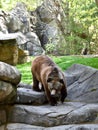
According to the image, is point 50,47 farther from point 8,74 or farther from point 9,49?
point 8,74

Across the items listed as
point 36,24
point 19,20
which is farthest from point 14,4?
point 19,20

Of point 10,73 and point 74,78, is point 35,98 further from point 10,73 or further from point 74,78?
point 74,78

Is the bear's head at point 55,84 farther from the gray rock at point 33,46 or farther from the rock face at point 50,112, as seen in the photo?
the gray rock at point 33,46

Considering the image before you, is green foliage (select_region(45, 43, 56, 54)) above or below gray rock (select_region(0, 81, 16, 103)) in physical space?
below

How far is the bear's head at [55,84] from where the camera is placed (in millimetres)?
5723

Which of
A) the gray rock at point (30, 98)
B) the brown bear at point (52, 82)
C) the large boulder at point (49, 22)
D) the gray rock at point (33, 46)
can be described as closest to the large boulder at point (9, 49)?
the brown bear at point (52, 82)

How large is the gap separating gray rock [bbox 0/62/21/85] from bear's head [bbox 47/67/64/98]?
632 mm

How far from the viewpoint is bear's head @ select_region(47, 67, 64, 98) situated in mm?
5723

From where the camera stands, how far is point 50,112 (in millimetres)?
5410

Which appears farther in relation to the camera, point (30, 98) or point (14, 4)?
point (14, 4)

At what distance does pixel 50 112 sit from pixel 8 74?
40.8 inches

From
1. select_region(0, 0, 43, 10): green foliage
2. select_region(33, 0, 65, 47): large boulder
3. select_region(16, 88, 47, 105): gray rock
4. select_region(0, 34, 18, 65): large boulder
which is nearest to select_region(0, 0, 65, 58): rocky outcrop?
select_region(33, 0, 65, 47): large boulder

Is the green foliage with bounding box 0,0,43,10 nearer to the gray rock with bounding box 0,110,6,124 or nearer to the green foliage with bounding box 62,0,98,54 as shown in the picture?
the green foliage with bounding box 62,0,98,54

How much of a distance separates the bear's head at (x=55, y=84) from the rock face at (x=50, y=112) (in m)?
0.29
